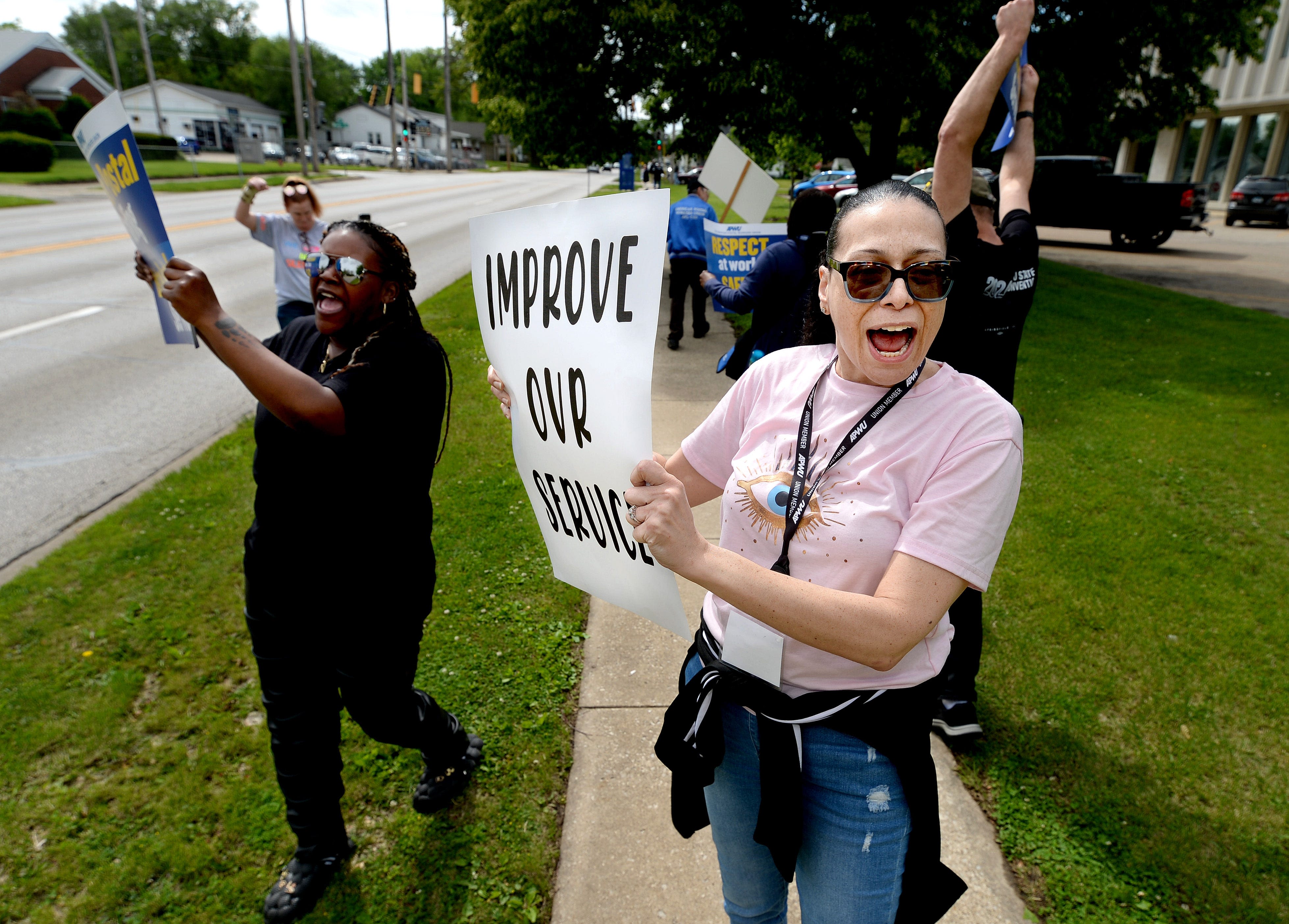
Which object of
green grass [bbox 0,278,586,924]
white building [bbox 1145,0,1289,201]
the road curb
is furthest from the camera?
white building [bbox 1145,0,1289,201]

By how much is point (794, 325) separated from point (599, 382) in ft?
7.79

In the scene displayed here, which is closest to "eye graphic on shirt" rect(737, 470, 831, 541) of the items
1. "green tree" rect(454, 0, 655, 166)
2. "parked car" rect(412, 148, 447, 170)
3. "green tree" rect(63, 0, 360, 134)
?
"green tree" rect(454, 0, 655, 166)

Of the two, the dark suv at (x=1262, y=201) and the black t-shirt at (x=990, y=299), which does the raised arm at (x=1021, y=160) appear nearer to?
the black t-shirt at (x=990, y=299)

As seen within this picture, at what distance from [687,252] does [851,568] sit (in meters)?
7.88

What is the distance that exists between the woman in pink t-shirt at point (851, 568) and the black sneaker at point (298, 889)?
1.46 m

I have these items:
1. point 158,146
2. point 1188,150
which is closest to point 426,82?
point 158,146

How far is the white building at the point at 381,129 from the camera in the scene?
94.6 m

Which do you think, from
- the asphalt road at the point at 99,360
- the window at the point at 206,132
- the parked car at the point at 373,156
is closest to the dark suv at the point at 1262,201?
the asphalt road at the point at 99,360

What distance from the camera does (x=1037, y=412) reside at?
→ 698 cm

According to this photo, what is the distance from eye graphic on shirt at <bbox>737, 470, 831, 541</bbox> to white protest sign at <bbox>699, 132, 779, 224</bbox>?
516 cm

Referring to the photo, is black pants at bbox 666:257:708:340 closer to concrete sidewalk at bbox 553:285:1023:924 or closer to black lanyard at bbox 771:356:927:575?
Result: concrete sidewalk at bbox 553:285:1023:924

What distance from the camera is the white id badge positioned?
1.49m

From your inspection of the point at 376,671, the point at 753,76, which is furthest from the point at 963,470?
the point at 753,76

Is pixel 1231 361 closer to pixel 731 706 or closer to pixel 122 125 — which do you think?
pixel 731 706
